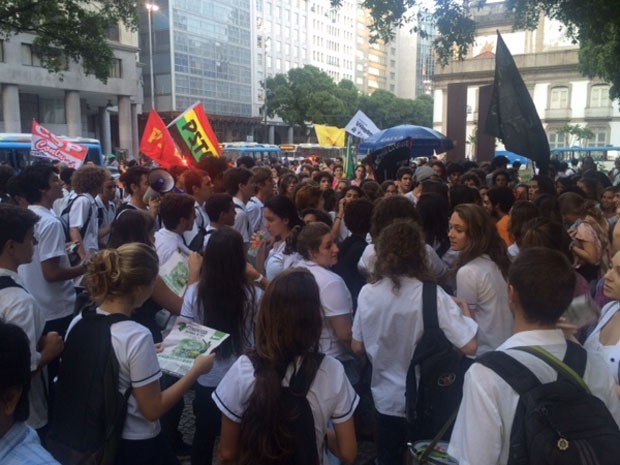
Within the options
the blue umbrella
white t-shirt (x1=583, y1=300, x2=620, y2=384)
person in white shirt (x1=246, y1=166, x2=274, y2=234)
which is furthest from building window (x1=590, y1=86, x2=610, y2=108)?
white t-shirt (x1=583, y1=300, x2=620, y2=384)

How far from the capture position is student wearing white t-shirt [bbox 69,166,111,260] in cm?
544

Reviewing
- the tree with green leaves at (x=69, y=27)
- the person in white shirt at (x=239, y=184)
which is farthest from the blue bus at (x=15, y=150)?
the person in white shirt at (x=239, y=184)

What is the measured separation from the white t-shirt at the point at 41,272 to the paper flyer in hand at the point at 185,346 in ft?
5.17

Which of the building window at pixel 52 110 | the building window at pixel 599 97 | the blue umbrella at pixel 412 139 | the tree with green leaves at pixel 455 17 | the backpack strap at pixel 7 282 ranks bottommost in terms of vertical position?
the backpack strap at pixel 7 282

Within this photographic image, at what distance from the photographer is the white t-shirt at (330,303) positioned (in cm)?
322

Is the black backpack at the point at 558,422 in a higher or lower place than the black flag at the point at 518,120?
lower

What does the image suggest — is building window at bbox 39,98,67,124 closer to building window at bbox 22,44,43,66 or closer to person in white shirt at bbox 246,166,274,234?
building window at bbox 22,44,43,66

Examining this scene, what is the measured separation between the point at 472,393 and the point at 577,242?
2595 mm

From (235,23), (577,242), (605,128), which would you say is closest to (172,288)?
(577,242)

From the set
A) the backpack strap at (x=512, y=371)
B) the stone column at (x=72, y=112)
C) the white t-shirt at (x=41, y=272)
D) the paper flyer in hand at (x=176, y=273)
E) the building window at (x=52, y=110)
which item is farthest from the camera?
the building window at (x=52, y=110)

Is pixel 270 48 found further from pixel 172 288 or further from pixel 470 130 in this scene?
pixel 172 288

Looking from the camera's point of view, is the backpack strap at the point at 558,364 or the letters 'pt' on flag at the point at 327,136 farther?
the letters 'pt' on flag at the point at 327,136

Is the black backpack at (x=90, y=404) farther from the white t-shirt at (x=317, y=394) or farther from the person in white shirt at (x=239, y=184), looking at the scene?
the person in white shirt at (x=239, y=184)

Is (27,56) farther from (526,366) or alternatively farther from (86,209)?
(526,366)
